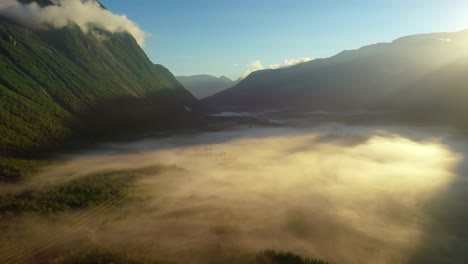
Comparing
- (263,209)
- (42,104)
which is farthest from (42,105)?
(263,209)

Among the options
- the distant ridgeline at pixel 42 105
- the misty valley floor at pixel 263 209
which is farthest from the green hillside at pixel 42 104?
the misty valley floor at pixel 263 209

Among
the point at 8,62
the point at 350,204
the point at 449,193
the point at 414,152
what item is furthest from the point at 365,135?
the point at 8,62

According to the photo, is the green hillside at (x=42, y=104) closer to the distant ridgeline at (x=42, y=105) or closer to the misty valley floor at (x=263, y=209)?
the distant ridgeline at (x=42, y=105)

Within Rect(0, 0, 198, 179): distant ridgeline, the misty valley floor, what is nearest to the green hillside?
Rect(0, 0, 198, 179): distant ridgeline

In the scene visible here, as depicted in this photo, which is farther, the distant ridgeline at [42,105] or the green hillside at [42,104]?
the green hillside at [42,104]

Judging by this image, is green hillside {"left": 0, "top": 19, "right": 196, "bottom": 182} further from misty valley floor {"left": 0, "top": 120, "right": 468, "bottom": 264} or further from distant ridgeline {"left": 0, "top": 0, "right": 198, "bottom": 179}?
misty valley floor {"left": 0, "top": 120, "right": 468, "bottom": 264}

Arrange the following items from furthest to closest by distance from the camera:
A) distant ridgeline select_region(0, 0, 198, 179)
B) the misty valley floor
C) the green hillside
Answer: the green hillside, distant ridgeline select_region(0, 0, 198, 179), the misty valley floor

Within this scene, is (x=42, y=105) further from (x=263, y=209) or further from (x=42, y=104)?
(x=263, y=209)

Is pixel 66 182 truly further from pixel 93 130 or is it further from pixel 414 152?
pixel 414 152
